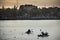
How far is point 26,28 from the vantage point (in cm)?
437

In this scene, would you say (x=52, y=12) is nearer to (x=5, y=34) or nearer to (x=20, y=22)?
(x=20, y=22)

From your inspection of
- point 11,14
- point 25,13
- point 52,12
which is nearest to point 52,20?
point 52,12

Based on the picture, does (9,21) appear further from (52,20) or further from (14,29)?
(52,20)

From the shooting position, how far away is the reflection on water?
171 inches

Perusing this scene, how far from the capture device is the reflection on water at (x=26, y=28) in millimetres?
4336

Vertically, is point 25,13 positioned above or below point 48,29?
above

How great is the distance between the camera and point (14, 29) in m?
4.35

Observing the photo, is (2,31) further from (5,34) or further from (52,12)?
(52,12)

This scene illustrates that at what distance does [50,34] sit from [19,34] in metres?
0.71

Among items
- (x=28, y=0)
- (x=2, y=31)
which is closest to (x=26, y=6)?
(x=28, y=0)

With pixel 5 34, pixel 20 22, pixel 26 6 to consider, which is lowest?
pixel 5 34

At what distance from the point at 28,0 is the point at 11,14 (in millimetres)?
505

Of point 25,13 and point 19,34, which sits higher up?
point 25,13

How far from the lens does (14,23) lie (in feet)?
14.3
